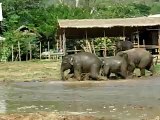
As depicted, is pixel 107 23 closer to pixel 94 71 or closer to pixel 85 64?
pixel 85 64

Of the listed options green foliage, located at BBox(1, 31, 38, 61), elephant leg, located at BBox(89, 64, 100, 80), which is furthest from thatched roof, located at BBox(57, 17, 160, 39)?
elephant leg, located at BBox(89, 64, 100, 80)

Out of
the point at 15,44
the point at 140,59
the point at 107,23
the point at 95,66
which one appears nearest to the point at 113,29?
the point at 107,23

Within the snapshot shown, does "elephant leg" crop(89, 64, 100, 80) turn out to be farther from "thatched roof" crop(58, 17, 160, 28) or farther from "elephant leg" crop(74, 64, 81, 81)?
"thatched roof" crop(58, 17, 160, 28)

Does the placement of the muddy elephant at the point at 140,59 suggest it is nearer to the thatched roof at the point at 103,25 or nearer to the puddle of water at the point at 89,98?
the puddle of water at the point at 89,98

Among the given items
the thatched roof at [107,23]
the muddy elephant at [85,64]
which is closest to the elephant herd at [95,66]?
the muddy elephant at [85,64]

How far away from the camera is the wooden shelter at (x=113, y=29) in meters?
36.1

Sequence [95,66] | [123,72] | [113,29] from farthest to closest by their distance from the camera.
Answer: [113,29], [123,72], [95,66]

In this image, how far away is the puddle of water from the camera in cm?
1165

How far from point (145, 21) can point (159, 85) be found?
1962 cm

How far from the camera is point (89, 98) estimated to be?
1418 centimetres

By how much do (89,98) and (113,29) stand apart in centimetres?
2456

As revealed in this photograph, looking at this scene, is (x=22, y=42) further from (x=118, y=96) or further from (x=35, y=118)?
(x=35, y=118)

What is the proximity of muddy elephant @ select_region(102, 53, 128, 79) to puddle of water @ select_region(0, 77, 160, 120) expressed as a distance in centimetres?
94

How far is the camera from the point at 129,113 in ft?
36.4
